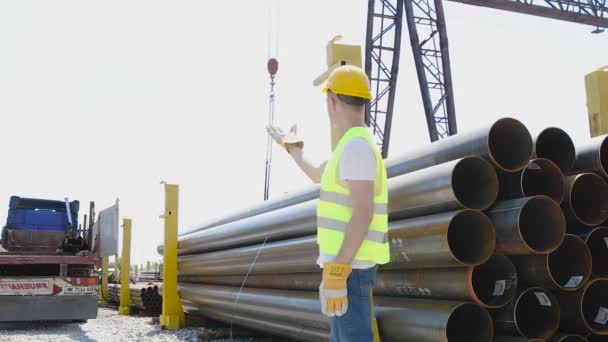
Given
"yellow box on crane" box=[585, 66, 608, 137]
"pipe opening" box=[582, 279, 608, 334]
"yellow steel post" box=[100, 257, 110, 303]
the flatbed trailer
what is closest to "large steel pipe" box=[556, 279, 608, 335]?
"pipe opening" box=[582, 279, 608, 334]

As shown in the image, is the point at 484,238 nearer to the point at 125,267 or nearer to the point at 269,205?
the point at 269,205

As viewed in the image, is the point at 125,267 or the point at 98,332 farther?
the point at 125,267

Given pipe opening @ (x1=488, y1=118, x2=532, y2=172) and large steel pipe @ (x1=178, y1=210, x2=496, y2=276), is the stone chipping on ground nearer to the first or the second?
large steel pipe @ (x1=178, y1=210, x2=496, y2=276)

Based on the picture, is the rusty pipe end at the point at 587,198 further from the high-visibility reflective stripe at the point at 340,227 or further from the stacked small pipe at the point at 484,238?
the high-visibility reflective stripe at the point at 340,227

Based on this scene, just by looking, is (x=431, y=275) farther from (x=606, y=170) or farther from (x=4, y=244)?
(x=4, y=244)

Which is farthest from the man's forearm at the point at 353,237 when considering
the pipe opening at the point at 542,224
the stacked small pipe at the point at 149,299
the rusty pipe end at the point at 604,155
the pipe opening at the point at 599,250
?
the stacked small pipe at the point at 149,299

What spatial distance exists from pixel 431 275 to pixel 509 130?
1.02m

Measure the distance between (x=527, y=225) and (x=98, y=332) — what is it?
6757 mm

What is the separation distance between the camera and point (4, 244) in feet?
35.7

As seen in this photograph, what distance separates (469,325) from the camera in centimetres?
348

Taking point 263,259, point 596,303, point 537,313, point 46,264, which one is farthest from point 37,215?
point 596,303

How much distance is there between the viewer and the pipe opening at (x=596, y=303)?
3613 mm

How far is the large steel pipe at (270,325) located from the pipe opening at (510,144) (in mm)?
1920

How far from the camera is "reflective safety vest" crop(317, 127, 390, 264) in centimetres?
250
